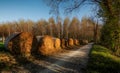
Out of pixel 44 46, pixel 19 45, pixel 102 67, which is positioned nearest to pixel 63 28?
pixel 44 46

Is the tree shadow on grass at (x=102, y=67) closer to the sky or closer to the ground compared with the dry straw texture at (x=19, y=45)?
closer to the ground

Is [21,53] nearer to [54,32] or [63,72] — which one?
[63,72]

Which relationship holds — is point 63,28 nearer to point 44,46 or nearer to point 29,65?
point 44,46

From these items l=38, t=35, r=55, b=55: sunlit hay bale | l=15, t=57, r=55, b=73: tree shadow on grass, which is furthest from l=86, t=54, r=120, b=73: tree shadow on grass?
l=38, t=35, r=55, b=55: sunlit hay bale

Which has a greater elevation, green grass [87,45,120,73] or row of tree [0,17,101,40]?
row of tree [0,17,101,40]

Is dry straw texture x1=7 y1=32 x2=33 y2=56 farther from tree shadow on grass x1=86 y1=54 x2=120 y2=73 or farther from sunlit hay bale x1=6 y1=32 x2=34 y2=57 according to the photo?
tree shadow on grass x1=86 y1=54 x2=120 y2=73

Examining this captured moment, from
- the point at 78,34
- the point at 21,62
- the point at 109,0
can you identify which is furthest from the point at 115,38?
the point at 78,34

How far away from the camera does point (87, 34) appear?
98062 mm

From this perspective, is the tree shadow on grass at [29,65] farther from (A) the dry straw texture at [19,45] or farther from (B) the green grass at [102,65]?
(B) the green grass at [102,65]

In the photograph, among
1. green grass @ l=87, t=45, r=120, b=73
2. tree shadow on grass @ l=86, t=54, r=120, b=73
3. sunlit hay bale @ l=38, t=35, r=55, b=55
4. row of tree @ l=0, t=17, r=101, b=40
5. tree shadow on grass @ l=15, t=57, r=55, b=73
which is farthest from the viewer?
row of tree @ l=0, t=17, r=101, b=40

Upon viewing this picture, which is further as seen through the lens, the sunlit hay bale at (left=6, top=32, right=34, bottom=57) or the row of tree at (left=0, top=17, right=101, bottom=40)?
the row of tree at (left=0, top=17, right=101, bottom=40)

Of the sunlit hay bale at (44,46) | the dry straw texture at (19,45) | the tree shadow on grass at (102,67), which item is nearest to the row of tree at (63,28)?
the sunlit hay bale at (44,46)

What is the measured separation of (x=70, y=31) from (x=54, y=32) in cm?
991

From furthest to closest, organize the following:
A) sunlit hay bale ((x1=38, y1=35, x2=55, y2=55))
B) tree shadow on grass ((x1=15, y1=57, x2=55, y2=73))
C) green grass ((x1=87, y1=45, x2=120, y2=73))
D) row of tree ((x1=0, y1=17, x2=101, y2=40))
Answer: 1. row of tree ((x1=0, y1=17, x2=101, y2=40))
2. sunlit hay bale ((x1=38, y1=35, x2=55, y2=55))
3. green grass ((x1=87, y1=45, x2=120, y2=73))
4. tree shadow on grass ((x1=15, y1=57, x2=55, y2=73))
